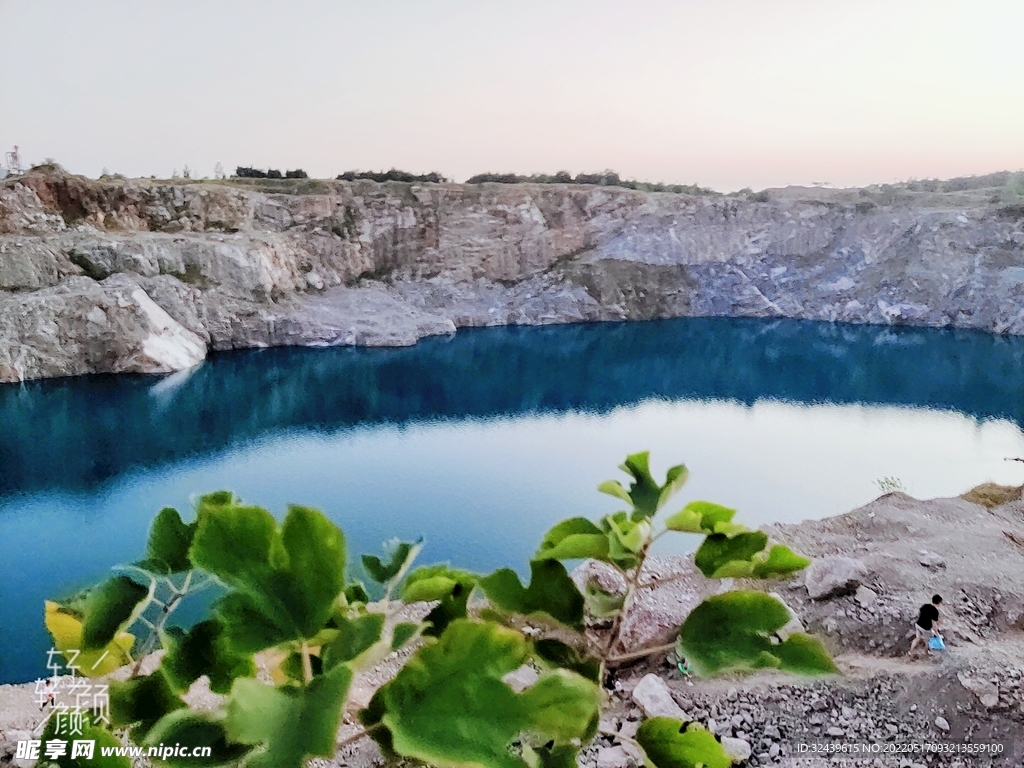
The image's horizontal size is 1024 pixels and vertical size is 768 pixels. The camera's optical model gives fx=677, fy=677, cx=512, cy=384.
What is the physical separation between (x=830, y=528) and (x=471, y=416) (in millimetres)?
12382

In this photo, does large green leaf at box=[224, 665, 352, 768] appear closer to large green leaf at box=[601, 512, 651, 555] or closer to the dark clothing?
large green leaf at box=[601, 512, 651, 555]

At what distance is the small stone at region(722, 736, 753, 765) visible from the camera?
3346 mm

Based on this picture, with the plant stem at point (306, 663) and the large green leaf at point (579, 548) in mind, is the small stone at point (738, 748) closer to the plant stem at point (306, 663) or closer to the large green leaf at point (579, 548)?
the large green leaf at point (579, 548)

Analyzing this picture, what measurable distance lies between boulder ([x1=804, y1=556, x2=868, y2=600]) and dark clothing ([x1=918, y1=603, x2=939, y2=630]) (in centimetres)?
73

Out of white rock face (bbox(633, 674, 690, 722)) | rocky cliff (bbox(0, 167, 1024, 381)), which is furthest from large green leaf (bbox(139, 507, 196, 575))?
rocky cliff (bbox(0, 167, 1024, 381))

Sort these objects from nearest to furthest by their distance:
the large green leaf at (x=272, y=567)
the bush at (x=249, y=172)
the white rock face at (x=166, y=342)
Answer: the large green leaf at (x=272, y=567), the white rock face at (x=166, y=342), the bush at (x=249, y=172)

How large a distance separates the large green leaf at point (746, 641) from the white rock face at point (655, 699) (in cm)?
295

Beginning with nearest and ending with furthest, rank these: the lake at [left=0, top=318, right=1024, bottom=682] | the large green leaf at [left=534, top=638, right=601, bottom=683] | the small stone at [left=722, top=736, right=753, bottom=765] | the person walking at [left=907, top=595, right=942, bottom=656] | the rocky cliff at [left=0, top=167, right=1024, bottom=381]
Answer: the large green leaf at [left=534, top=638, right=601, bottom=683]
the small stone at [left=722, top=736, right=753, bottom=765]
the person walking at [left=907, top=595, right=942, bottom=656]
the lake at [left=0, top=318, right=1024, bottom=682]
the rocky cliff at [left=0, top=167, right=1024, bottom=381]

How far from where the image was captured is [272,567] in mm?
698

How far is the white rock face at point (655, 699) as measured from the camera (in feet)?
11.6

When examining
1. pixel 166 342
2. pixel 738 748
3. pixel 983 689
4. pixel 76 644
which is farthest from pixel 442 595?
pixel 166 342

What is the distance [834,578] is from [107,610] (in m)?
5.63

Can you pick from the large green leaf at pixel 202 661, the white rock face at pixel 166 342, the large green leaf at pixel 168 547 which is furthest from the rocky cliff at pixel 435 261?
the large green leaf at pixel 202 661

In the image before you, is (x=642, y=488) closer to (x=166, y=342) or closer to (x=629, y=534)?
(x=629, y=534)
